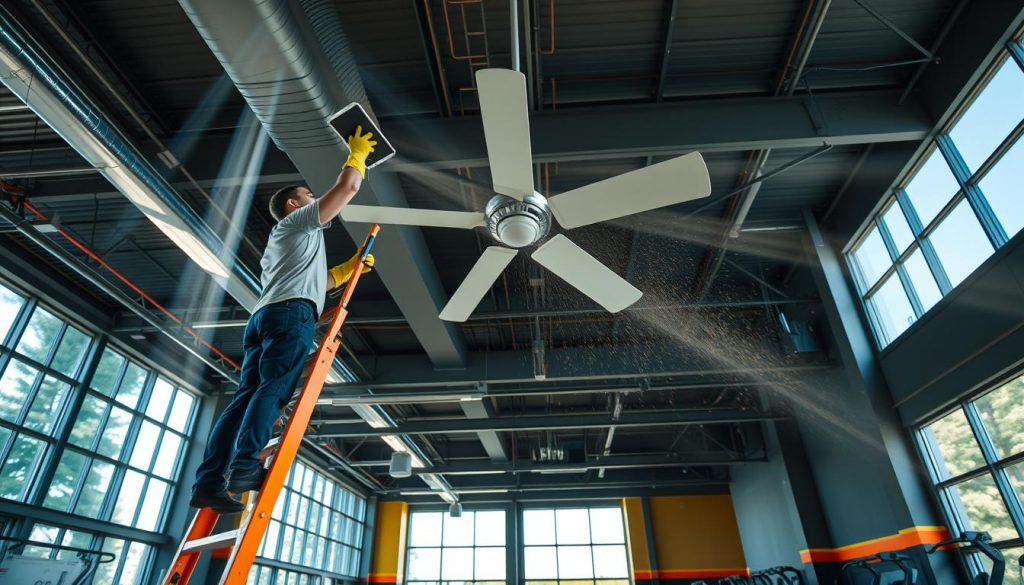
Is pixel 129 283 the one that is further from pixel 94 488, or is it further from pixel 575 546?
pixel 575 546

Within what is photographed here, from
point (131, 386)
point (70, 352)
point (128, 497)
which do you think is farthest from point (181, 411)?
point (70, 352)

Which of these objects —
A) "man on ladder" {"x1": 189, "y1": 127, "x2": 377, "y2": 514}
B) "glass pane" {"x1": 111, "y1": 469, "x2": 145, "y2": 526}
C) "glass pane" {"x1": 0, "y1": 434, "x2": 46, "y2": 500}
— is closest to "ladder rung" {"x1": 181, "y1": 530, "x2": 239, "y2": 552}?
"man on ladder" {"x1": 189, "y1": 127, "x2": 377, "y2": 514}

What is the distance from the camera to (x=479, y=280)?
382 centimetres

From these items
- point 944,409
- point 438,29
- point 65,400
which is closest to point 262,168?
point 438,29

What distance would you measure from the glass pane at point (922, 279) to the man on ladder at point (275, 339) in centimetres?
616

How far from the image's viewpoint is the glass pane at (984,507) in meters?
5.68

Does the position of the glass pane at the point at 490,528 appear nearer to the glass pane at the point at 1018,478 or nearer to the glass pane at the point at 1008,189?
the glass pane at the point at 1018,478

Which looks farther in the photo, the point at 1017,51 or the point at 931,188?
the point at 931,188

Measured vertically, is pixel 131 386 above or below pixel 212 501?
above

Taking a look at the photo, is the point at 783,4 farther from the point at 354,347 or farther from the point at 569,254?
the point at 354,347

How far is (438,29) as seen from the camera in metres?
4.72

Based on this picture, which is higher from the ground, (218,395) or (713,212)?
(713,212)

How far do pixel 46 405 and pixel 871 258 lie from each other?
34.1 feet

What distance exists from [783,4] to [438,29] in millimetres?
2856
